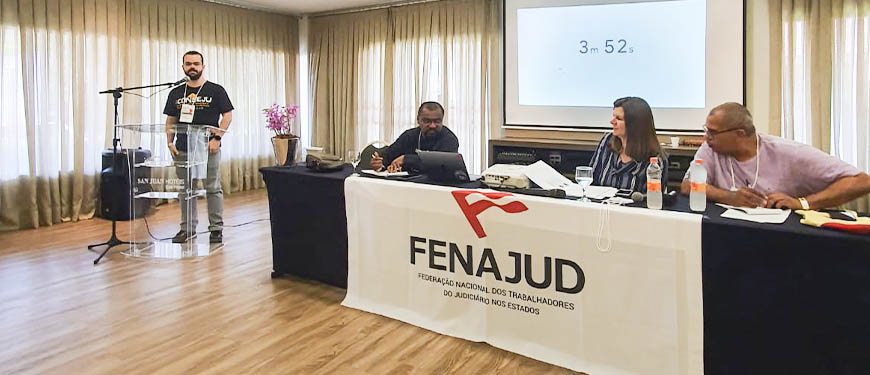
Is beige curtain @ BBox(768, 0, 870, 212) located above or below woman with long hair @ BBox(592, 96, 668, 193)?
above

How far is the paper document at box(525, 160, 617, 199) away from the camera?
2693mm

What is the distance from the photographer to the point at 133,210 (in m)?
4.50

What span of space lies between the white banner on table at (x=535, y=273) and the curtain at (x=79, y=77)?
2708mm

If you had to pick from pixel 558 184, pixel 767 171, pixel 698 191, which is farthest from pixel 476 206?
pixel 767 171

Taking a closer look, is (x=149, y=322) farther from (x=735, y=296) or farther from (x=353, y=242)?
(x=735, y=296)

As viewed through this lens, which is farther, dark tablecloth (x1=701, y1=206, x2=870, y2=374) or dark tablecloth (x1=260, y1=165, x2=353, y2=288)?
dark tablecloth (x1=260, y1=165, x2=353, y2=288)

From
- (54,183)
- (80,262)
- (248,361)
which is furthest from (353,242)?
(54,183)

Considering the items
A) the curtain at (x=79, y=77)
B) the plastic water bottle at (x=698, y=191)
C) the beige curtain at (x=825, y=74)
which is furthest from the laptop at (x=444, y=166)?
the beige curtain at (x=825, y=74)

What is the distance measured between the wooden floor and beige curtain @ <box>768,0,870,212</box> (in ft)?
12.4

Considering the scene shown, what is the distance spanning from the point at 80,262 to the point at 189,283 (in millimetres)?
1123

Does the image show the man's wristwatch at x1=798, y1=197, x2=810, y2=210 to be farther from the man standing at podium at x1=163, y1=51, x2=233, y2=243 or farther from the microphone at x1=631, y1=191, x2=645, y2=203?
the man standing at podium at x1=163, y1=51, x2=233, y2=243

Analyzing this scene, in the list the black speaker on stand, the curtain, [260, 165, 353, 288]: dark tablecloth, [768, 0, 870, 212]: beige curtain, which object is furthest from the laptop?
[768, 0, 870, 212]: beige curtain

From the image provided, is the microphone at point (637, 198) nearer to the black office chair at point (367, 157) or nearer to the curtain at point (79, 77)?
the black office chair at point (367, 157)

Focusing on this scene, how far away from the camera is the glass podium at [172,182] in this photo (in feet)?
13.8
